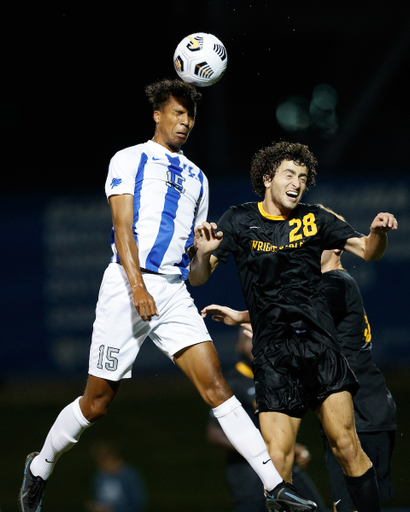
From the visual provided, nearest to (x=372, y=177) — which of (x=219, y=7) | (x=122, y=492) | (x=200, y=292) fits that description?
(x=200, y=292)

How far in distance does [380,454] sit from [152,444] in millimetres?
5086

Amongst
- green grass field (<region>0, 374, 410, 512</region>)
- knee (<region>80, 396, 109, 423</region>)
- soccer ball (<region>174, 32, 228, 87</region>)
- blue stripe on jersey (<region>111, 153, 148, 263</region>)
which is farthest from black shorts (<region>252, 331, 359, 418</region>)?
green grass field (<region>0, 374, 410, 512</region>)

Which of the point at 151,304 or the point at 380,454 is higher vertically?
the point at 151,304

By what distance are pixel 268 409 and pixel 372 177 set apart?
21.0 feet

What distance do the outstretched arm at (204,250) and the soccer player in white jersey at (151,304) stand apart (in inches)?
2.8

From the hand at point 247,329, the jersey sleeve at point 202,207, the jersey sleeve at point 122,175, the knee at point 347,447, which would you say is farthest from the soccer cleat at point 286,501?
the jersey sleeve at point 122,175

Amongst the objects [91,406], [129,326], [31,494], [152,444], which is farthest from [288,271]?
[152,444]

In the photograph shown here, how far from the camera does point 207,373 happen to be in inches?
141

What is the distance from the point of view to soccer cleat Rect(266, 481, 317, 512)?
11.0 feet

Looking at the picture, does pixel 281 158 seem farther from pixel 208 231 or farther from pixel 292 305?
pixel 292 305

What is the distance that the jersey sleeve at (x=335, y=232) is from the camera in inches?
151

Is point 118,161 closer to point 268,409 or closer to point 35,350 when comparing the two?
point 268,409

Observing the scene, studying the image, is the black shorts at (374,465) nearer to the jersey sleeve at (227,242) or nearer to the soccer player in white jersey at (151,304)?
the soccer player in white jersey at (151,304)

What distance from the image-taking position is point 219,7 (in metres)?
11.2
